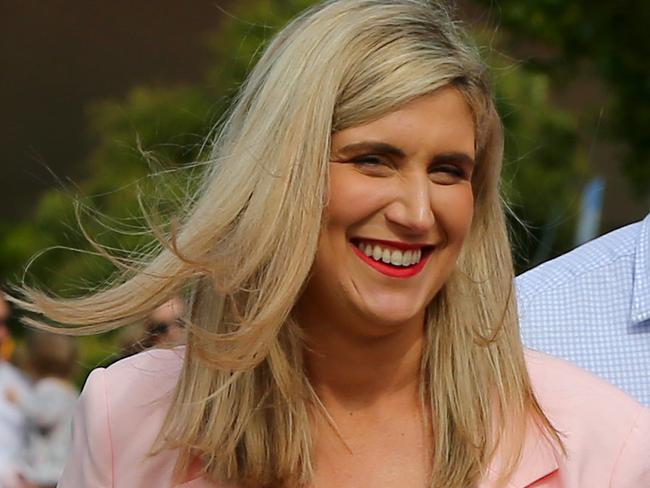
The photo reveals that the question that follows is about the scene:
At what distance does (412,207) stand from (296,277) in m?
0.23

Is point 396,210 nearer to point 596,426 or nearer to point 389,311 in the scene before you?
point 389,311

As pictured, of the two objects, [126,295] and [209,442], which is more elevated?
[126,295]

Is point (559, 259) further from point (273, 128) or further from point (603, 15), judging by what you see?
point (603, 15)

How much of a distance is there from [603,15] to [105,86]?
7498 mm

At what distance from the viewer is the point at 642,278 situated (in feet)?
10.6

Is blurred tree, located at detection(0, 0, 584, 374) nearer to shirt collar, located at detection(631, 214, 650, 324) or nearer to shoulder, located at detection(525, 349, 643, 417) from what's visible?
shirt collar, located at detection(631, 214, 650, 324)

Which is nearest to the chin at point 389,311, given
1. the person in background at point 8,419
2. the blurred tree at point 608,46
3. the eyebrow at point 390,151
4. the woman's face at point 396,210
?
the woman's face at point 396,210


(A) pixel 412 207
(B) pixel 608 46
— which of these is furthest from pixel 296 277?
(B) pixel 608 46

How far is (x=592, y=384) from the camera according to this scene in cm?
272

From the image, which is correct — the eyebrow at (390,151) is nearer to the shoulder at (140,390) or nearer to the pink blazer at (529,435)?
the pink blazer at (529,435)

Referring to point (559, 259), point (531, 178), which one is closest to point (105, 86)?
point (531, 178)

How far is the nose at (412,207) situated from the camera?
255 centimetres

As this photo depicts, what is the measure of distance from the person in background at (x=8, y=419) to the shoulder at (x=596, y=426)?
411 centimetres

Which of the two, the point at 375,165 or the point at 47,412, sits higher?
the point at 375,165
